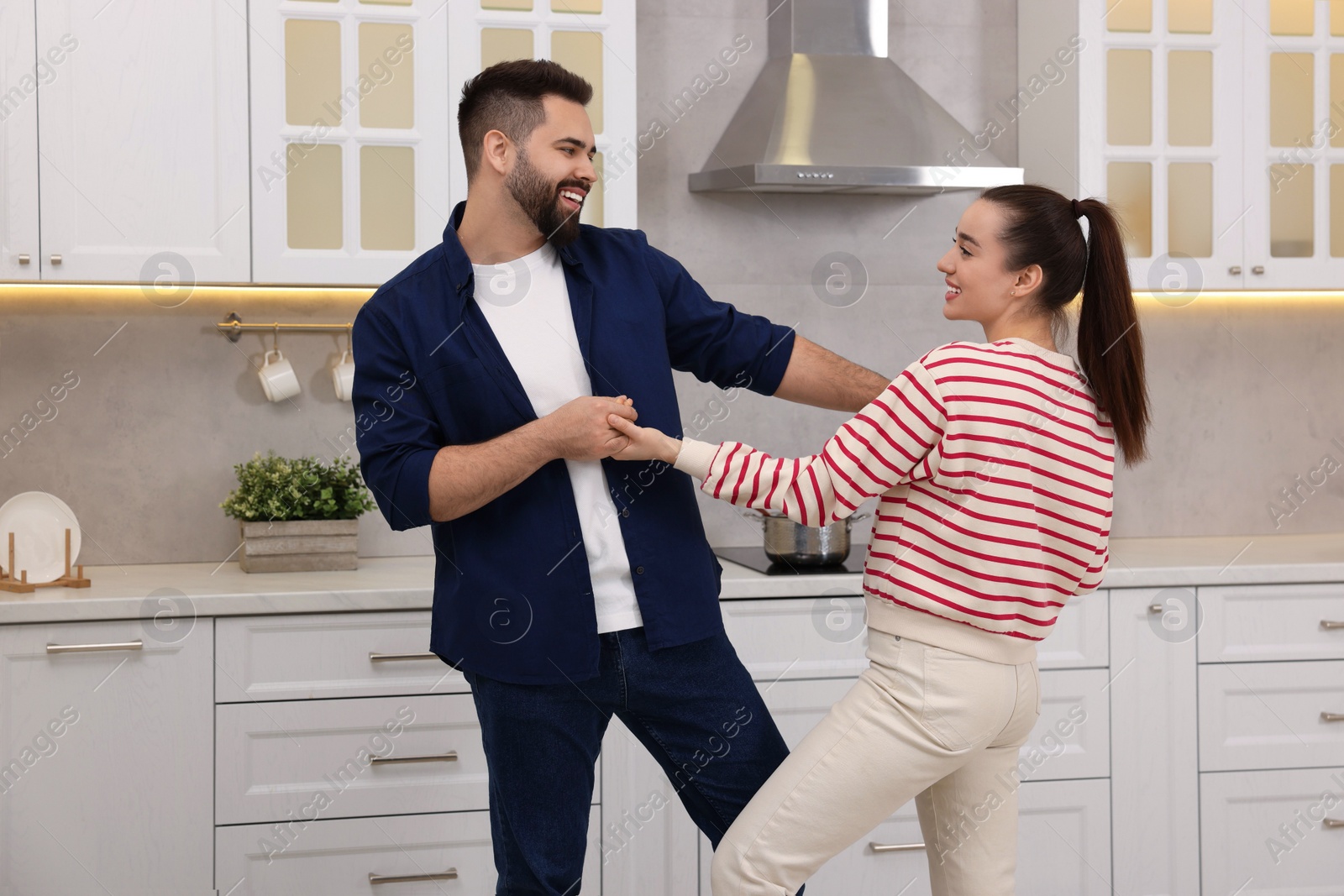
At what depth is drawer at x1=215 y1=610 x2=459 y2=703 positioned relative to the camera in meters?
2.22

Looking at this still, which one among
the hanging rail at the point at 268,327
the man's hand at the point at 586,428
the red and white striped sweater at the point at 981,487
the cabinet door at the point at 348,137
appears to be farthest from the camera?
the hanging rail at the point at 268,327

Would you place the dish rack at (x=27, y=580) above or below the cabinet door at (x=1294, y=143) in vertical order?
below

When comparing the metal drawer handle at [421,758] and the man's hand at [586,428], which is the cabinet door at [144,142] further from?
the man's hand at [586,428]

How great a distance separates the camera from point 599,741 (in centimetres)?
166

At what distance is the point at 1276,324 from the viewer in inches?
124

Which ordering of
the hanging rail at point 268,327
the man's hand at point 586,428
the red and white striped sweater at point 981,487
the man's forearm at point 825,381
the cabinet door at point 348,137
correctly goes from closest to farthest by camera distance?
the red and white striped sweater at point 981,487 → the man's hand at point 586,428 → the man's forearm at point 825,381 → the cabinet door at point 348,137 → the hanging rail at point 268,327

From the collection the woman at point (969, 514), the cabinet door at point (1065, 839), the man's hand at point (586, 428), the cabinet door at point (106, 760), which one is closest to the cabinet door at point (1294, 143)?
the cabinet door at point (1065, 839)

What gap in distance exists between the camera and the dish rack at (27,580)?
2289mm

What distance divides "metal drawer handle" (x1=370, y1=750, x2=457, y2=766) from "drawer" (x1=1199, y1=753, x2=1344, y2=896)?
1.61m

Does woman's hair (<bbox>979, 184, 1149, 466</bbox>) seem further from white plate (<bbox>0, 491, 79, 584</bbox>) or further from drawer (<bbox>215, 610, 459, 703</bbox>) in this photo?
white plate (<bbox>0, 491, 79, 584</bbox>)

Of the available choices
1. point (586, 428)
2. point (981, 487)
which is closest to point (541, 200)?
point (586, 428)

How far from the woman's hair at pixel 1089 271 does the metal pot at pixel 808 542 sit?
1049mm

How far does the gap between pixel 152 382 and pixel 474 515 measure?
1.47 m

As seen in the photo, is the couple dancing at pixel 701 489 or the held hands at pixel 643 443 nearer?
the couple dancing at pixel 701 489
